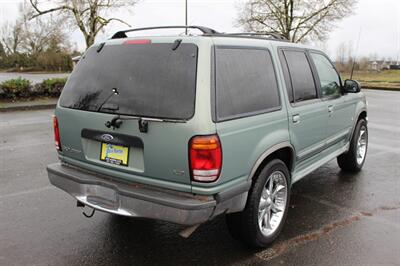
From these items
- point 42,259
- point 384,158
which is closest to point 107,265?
point 42,259

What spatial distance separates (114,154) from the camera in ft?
10.0

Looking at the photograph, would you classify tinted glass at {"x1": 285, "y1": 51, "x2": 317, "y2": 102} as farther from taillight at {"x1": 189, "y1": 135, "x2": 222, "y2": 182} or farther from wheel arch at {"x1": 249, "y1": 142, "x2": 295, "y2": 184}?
taillight at {"x1": 189, "y1": 135, "x2": 222, "y2": 182}

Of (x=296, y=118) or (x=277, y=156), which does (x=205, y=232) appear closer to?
(x=277, y=156)

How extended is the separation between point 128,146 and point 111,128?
213mm

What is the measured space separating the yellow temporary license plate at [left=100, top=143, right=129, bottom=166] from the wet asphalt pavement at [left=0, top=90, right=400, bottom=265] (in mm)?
863

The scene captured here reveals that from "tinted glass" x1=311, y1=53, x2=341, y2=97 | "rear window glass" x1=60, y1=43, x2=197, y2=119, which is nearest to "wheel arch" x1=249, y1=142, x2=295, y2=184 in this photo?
"rear window glass" x1=60, y1=43, x2=197, y2=119

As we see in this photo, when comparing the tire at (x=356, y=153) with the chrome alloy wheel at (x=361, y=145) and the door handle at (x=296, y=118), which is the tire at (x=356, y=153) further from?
the door handle at (x=296, y=118)

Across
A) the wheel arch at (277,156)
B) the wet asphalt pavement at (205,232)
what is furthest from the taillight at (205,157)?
the wet asphalt pavement at (205,232)

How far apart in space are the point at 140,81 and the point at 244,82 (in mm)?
859

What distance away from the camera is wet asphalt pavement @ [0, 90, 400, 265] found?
3229 mm

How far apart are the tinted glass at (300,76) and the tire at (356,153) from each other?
1.64 metres

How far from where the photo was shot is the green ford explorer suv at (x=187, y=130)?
2.72 m

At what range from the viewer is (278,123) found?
3361mm

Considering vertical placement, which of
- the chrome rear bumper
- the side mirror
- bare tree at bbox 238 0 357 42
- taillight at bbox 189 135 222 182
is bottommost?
the chrome rear bumper
